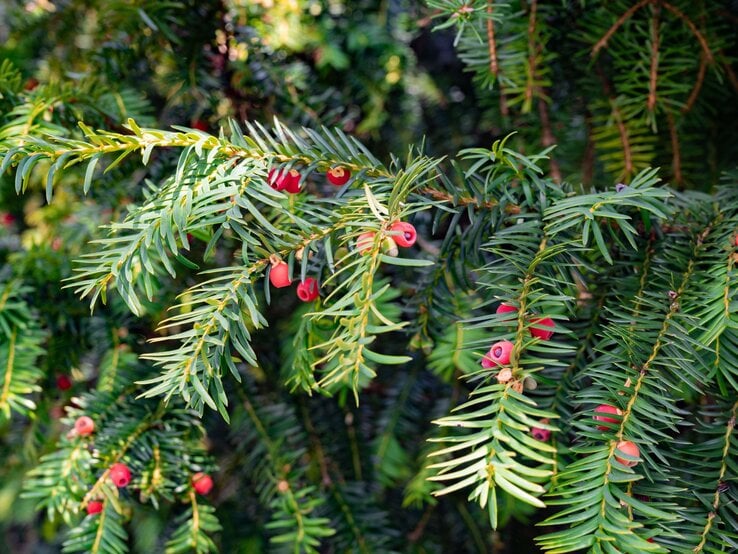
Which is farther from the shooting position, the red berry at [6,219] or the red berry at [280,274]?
the red berry at [6,219]

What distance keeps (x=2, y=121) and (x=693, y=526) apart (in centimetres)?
64

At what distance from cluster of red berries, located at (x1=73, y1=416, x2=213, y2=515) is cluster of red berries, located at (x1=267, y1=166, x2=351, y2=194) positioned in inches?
11.4

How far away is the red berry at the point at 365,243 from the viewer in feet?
1.15

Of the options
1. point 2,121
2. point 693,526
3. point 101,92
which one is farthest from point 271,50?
point 693,526

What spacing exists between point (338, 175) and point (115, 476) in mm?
322

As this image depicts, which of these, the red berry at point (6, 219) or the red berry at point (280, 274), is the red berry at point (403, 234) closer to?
the red berry at point (280, 274)

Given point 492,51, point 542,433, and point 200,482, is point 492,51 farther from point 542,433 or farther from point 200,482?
point 200,482

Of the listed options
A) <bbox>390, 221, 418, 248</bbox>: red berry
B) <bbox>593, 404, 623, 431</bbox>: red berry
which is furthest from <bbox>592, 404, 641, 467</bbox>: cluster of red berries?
<bbox>390, 221, 418, 248</bbox>: red berry

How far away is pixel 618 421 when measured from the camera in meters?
0.36

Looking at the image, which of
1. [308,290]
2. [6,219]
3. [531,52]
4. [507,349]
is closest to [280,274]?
[308,290]

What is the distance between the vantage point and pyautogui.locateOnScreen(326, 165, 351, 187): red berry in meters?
0.43

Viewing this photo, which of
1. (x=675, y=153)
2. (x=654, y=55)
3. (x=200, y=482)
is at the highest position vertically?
(x=654, y=55)

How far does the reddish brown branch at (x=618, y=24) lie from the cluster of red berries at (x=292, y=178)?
33 cm

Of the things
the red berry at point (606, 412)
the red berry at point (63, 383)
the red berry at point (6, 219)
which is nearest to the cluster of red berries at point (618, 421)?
the red berry at point (606, 412)
